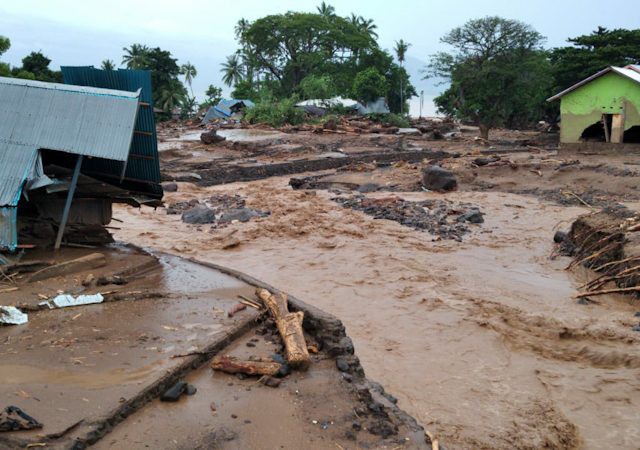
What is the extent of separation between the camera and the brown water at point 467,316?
4.98m

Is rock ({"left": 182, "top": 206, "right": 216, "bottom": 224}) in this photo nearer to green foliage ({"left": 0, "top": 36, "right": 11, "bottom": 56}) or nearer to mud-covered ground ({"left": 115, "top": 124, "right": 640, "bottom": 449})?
mud-covered ground ({"left": 115, "top": 124, "right": 640, "bottom": 449})

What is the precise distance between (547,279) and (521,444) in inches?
204

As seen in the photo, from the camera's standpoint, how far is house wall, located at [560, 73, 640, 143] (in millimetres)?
20047

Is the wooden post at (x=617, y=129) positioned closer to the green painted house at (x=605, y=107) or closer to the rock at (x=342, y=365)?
the green painted house at (x=605, y=107)

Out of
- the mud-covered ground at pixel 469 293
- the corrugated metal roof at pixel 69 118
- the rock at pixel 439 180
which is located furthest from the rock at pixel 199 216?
the rock at pixel 439 180

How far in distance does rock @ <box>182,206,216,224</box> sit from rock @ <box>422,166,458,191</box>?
681 centimetres

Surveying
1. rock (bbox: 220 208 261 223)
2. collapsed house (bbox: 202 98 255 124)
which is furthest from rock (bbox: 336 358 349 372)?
collapsed house (bbox: 202 98 255 124)

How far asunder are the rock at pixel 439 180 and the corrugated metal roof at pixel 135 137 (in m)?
9.93

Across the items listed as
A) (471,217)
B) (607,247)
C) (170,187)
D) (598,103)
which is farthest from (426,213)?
(598,103)

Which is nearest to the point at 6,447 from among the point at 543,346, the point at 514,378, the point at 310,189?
the point at 514,378

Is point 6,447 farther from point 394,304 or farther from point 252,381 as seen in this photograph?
point 394,304

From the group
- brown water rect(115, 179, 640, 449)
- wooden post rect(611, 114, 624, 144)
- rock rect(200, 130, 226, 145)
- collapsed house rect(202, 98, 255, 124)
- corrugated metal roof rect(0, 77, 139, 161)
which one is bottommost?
brown water rect(115, 179, 640, 449)

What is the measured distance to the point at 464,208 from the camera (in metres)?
14.0

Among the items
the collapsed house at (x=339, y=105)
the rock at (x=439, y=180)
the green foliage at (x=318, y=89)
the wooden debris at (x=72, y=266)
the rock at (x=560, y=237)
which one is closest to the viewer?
the wooden debris at (x=72, y=266)
